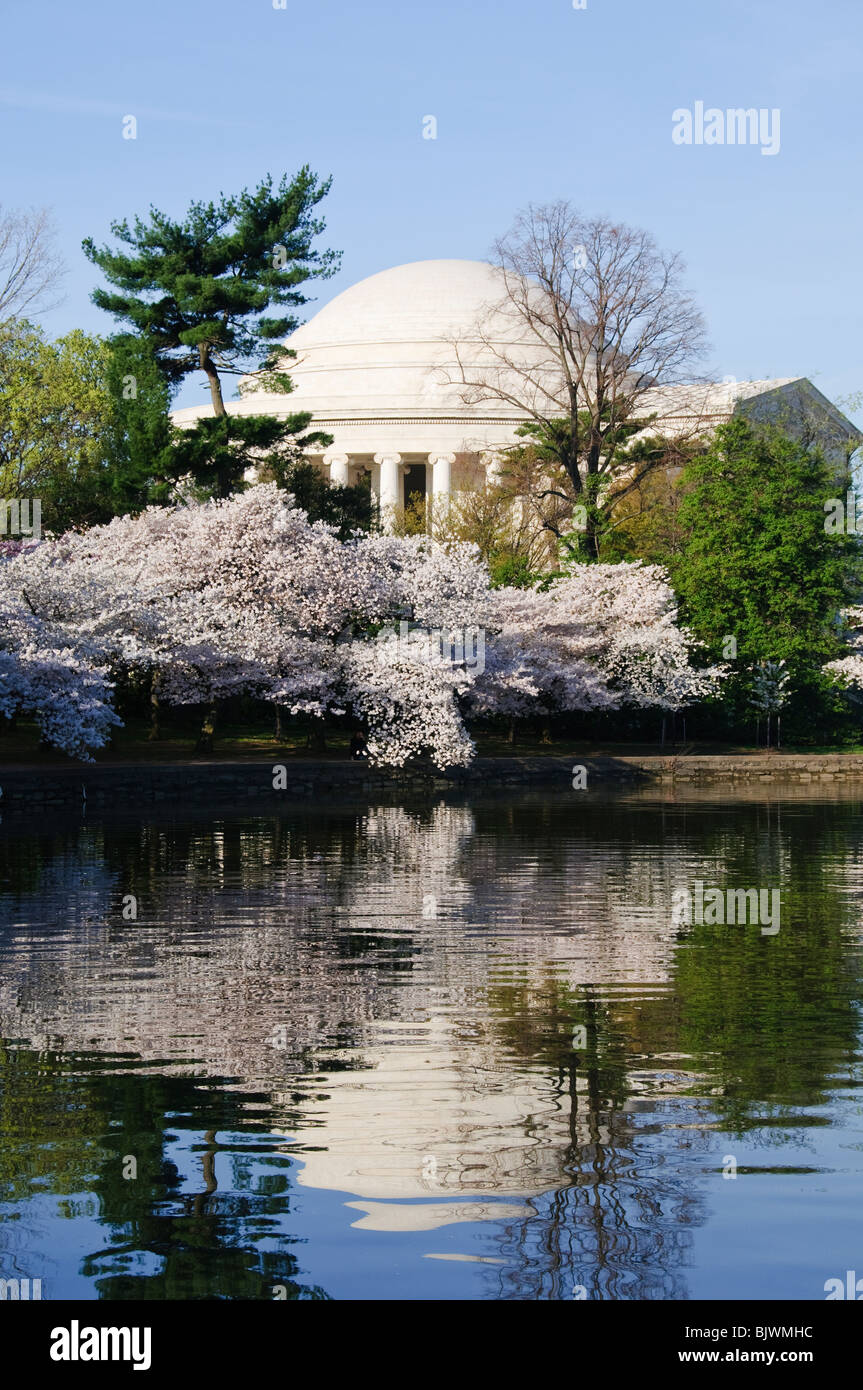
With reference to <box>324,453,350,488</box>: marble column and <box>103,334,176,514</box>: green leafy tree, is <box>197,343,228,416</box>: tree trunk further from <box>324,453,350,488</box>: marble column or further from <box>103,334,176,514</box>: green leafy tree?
<box>324,453,350,488</box>: marble column

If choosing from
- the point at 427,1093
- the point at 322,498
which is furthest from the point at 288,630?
the point at 427,1093

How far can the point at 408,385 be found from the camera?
97125mm

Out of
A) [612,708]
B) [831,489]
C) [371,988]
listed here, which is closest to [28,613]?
[612,708]

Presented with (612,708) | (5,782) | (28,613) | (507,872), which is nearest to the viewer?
(507,872)

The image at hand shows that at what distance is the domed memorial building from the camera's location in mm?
91562

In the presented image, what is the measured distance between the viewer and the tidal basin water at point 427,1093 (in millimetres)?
6414

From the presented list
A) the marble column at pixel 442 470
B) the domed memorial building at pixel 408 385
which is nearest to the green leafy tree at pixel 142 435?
the domed memorial building at pixel 408 385

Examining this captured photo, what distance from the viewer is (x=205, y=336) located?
4869 centimetres

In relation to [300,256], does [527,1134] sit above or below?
below

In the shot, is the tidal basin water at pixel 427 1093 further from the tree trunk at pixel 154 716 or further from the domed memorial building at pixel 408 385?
the domed memorial building at pixel 408 385

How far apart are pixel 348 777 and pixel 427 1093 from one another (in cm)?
3216

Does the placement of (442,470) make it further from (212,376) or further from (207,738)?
(207,738)
